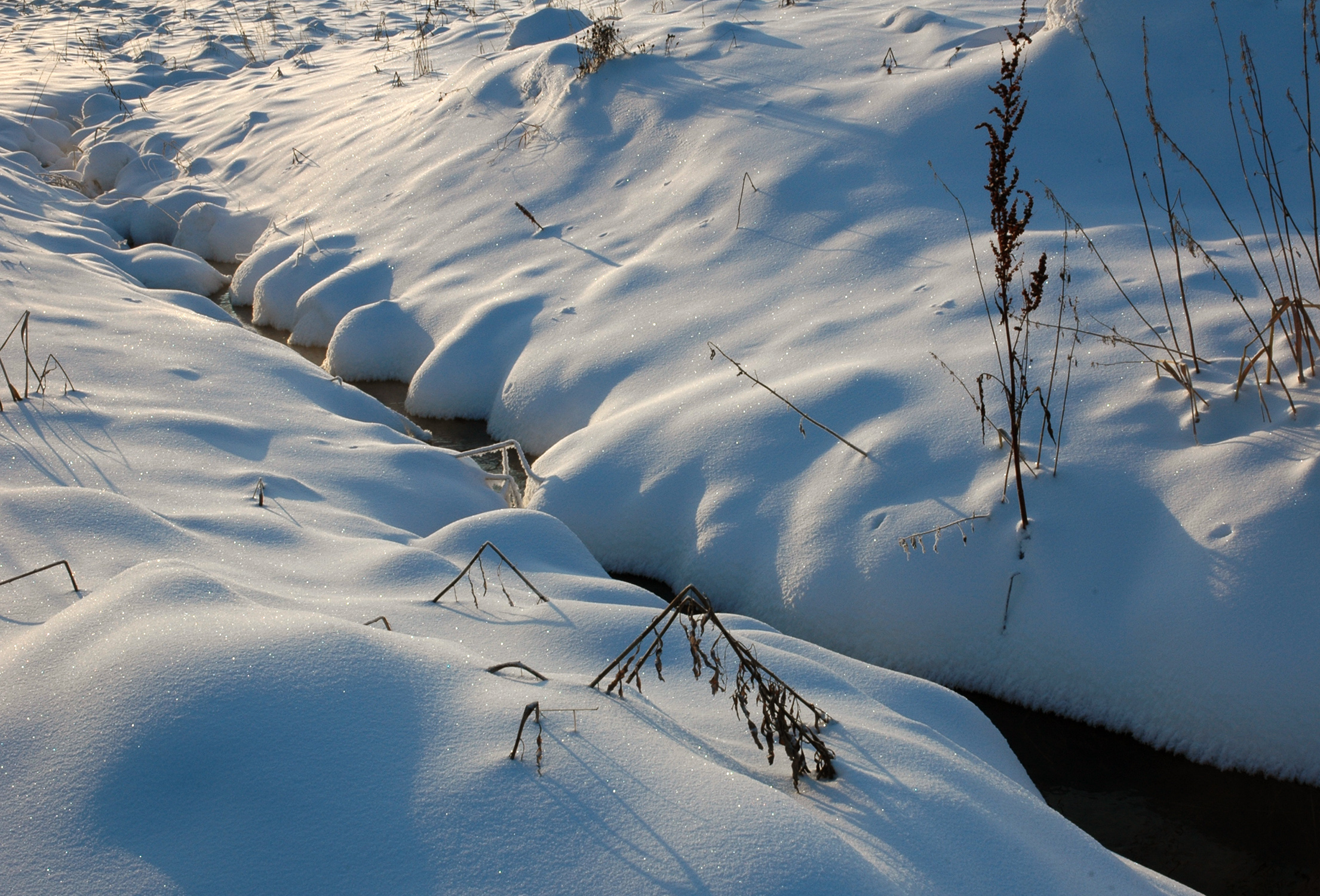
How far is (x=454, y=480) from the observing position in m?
3.47

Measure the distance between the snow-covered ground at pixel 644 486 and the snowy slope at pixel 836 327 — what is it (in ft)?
0.06

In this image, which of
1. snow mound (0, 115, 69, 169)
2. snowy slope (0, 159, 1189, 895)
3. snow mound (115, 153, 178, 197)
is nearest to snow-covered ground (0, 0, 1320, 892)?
snowy slope (0, 159, 1189, 895)

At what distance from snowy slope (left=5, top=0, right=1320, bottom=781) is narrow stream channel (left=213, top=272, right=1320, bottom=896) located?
6cm

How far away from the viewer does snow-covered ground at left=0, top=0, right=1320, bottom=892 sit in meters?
1.23

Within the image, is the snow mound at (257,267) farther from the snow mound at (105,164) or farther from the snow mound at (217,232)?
the snow mound at (105,164)

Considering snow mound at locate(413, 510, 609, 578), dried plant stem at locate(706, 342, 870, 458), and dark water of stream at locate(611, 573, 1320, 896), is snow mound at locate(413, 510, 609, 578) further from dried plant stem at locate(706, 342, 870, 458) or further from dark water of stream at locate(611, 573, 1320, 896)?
dark water of stream at locate(611, 573, 1320, 896)

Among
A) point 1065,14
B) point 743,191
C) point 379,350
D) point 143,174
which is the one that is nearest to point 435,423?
point 379,350

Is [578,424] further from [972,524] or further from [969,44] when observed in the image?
[969,44]

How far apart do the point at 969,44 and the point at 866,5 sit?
1.44 metres

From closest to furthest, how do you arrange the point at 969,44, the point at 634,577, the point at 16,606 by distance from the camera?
1. the point at 16,606
2. the point at 634,577
3. the point at 969,44

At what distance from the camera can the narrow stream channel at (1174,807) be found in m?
2.17

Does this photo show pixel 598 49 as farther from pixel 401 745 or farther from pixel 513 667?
pixel 401 745

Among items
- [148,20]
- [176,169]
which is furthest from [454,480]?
[148,20]

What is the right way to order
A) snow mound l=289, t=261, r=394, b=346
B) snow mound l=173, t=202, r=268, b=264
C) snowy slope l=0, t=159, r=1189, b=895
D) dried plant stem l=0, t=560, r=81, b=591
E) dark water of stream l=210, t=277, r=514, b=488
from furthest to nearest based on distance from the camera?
snow mound l=173, t=202, r=268, b=264 → snow mound l=289, t=261, r=394, b=346 → dark water of stream l=210, t=277, r=514, b=488 → dried plant stem l=0, t=560, r=81, b=591 → snowy slope l=0, t=159, r=1189, b=895
